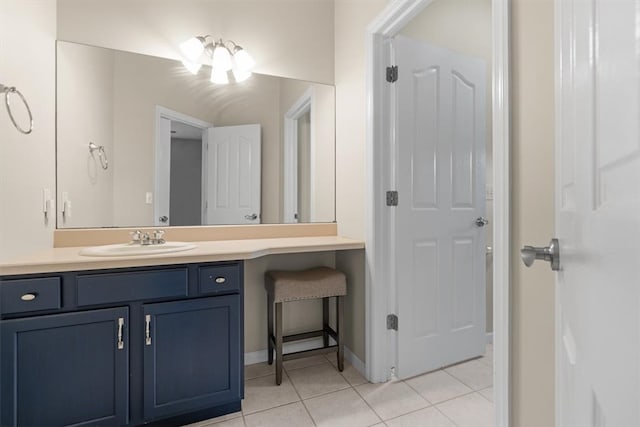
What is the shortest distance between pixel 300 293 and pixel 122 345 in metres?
0.90

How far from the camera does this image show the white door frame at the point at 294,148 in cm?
230

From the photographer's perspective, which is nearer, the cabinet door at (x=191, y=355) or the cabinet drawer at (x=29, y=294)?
the cabinet drawer at (x=29, y=294)

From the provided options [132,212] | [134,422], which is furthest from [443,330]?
[132,212]

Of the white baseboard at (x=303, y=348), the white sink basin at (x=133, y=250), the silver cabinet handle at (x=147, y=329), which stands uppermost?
the white sink basin at (x=133, y=250)

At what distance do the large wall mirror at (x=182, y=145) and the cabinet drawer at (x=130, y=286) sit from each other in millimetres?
657

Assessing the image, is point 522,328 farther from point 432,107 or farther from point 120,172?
point 120,172

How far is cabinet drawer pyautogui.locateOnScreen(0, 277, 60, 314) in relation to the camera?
3.85 feet

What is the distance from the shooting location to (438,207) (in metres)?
1.99

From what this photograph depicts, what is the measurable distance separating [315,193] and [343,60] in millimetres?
958

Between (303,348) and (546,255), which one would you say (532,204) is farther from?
(303,348)

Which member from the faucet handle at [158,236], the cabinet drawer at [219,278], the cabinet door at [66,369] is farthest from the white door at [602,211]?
the faucet handle at [158,236]

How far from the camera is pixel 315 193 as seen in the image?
2.33 meters

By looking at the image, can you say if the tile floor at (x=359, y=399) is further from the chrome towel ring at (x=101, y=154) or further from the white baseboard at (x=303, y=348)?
the chrome towel ring at (x=101, y=154)

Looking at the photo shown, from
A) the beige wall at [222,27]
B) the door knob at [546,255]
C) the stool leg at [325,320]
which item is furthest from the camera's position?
the stool leg at [325,320]
